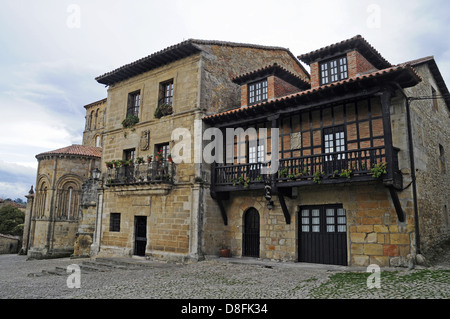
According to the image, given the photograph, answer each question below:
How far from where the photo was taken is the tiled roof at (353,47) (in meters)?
12.8

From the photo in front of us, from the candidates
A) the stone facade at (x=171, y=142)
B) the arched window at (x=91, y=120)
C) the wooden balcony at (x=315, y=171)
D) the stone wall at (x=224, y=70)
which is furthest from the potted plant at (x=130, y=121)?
the arched window at (x=91, y=120)

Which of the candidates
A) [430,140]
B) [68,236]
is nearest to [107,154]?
[68,236]

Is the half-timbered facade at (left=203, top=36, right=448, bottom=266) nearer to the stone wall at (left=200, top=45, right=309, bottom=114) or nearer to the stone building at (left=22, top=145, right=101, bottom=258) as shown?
the stone wall at (left=200, top=45, right=309, bottom=114)

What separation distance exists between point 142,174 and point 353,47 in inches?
413

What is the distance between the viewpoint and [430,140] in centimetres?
1361

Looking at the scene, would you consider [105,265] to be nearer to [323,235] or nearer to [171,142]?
[171,142]

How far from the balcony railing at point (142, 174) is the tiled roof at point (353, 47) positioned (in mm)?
7367

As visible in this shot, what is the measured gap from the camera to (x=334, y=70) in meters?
13.5

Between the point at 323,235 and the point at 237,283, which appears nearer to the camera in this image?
the point at 237,283

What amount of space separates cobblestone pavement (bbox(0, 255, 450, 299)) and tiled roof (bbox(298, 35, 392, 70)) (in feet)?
25.7

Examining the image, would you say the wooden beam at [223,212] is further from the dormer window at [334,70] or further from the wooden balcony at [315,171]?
the dormer window at [334,70]

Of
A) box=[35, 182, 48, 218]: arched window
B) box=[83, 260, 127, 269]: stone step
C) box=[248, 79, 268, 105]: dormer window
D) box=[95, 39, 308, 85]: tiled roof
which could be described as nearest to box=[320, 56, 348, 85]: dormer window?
box=[248, 79, 268, 105]: dormer window

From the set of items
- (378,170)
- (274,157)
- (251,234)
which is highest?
(274,157)

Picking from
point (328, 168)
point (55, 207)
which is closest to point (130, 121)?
point (328, 168)
